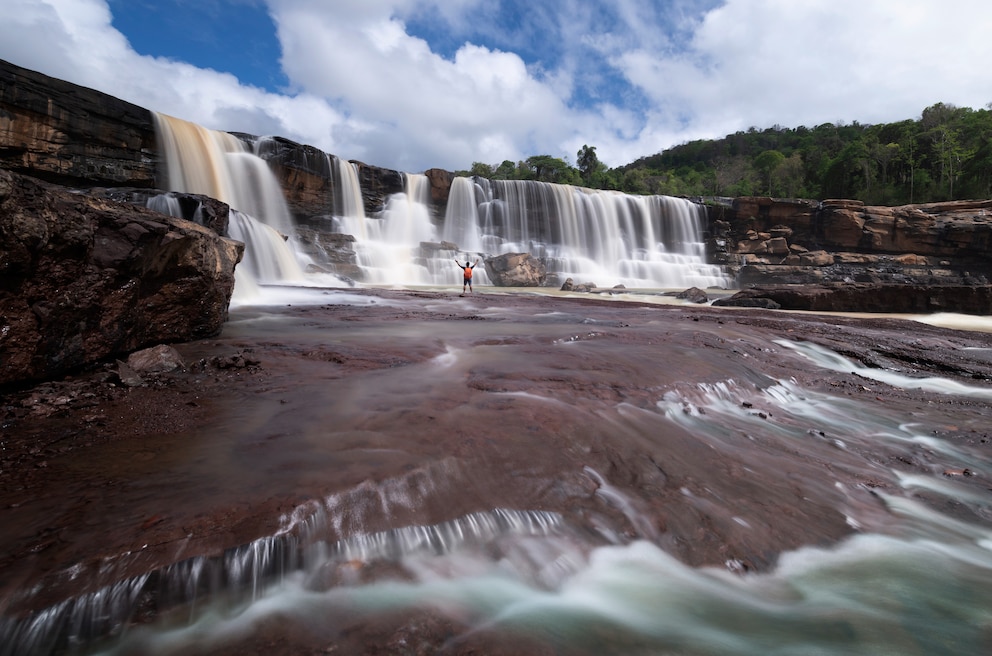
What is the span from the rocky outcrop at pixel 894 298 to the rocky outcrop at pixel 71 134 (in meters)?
24.7

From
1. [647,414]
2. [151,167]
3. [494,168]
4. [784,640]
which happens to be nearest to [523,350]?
[647,414]

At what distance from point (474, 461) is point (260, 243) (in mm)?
16603

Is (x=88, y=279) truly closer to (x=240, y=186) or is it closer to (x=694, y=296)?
(x=694, y=296)

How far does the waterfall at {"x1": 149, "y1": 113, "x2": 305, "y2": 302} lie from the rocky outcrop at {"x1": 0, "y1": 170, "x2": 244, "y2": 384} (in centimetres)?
1073

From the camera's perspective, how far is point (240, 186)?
74.7ft

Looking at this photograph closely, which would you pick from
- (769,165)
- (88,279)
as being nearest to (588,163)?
(769,165)

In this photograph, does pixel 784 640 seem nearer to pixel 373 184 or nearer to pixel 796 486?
pixel 796 486

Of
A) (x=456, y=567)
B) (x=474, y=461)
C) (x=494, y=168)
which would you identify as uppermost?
(x=494, y=168)

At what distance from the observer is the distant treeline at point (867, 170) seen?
41188 millimetres

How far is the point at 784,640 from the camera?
1653 mm

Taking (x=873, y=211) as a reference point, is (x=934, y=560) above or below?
below

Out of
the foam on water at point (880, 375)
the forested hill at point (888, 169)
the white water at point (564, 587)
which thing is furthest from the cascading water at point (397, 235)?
the forested hill at point (888, 169)

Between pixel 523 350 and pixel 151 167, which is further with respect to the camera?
pixel 151 167

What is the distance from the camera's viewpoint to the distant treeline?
41.2 metres
